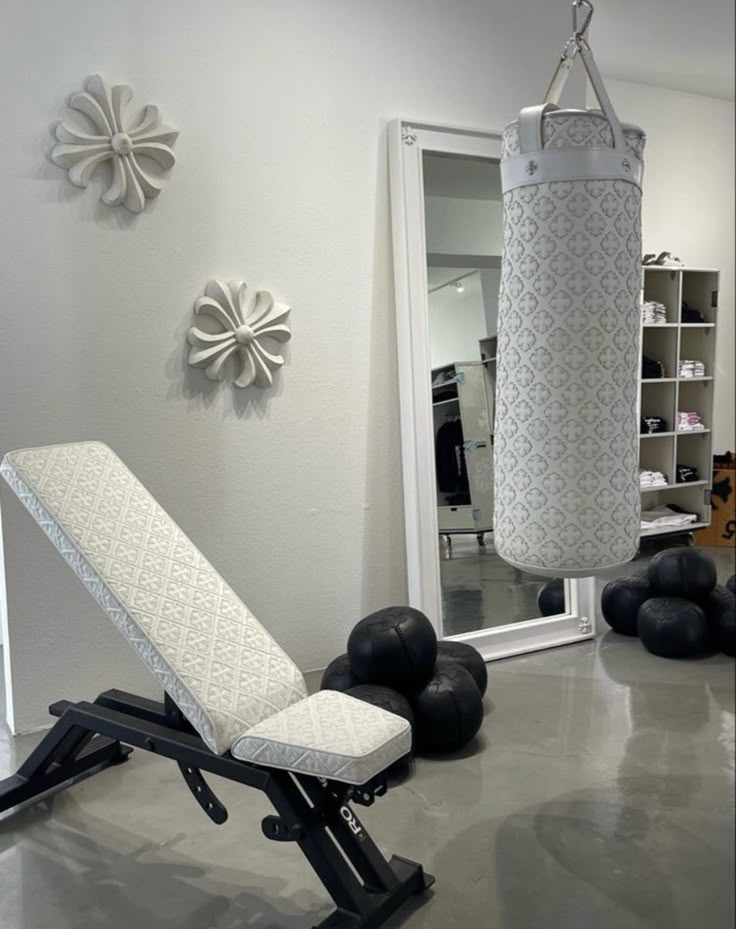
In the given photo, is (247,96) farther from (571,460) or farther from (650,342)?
(571,460)

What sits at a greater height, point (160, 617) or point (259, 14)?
point (259, 14)

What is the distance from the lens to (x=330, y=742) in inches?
59.1

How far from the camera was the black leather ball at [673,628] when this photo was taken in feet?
6.93

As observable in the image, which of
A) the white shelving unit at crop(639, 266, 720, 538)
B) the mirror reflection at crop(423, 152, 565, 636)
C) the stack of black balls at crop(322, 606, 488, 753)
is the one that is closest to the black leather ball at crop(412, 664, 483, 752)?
the stack of black balls at crop(322, 606, 488, 753)

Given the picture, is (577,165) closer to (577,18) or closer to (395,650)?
(577,18)

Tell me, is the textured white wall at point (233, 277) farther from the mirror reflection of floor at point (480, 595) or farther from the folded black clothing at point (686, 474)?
the folded black clothing at point (686, 474)

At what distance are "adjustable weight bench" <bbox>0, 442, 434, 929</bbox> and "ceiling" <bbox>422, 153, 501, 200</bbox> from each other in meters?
1.42

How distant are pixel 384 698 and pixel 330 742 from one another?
24.6 inches

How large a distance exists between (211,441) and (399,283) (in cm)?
84

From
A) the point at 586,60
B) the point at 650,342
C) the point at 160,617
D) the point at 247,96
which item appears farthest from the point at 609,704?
the point at 247,96

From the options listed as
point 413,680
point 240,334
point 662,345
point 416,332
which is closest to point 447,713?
point 413,680

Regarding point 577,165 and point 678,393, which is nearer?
point 577,165

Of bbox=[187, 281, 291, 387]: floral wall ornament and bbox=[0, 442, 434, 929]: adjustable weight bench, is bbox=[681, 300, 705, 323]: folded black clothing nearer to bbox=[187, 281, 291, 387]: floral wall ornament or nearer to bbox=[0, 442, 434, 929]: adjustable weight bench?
bbox=[0, 442, 434, 929]: adjustable weight bench

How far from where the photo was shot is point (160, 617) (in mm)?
1754
